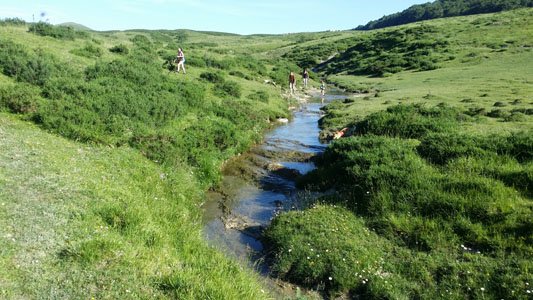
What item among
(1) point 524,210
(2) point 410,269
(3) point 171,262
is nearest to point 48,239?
(3) point 171,262

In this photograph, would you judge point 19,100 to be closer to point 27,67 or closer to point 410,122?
point 27,67

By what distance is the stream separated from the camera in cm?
1369

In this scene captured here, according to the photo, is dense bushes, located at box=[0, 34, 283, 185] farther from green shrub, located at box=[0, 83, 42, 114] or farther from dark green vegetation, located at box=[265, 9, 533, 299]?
dark green vegetation, located at box=[265, 9, 533, 299]

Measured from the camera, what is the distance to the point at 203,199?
675 inches

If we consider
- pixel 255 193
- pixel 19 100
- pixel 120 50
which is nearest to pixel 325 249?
pixel 255 193

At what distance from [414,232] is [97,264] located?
9023 millimetres

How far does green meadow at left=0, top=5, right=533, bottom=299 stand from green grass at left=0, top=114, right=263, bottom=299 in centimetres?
4

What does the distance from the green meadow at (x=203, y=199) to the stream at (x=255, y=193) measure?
72 cm

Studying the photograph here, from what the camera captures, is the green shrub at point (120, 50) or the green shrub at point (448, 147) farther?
the green shrub at point (120, 50)

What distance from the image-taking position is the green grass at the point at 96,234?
26.7 feet

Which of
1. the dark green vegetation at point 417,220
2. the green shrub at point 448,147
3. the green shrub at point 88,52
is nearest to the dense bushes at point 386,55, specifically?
the green shrub at point 88,52

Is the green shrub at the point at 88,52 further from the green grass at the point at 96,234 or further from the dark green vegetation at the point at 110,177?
the green grass at the point at 96,234

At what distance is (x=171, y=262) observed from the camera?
9742 millimetres

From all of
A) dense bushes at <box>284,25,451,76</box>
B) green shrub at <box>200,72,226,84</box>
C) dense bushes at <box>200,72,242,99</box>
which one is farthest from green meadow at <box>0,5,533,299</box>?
dense bushes at <box>284,25,451,76</box>
